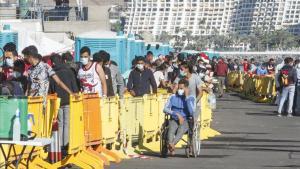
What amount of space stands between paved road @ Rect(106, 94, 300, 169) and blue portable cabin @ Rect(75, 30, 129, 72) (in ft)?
12.2

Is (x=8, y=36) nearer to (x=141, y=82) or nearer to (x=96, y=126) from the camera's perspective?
(x=141, y=82)

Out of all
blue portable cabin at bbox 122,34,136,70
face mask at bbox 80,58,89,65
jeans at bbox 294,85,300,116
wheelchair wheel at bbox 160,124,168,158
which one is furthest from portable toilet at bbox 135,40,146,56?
face mask at bbox 80,58,89,65

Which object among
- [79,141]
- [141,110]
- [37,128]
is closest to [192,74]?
[141,110]

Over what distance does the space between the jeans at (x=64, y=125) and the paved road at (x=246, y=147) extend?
49.1 inches

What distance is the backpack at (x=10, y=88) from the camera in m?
14.8

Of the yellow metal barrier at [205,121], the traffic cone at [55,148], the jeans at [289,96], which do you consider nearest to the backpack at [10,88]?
the traffic cone at [55,148]

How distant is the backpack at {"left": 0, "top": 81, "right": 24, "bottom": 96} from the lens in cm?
1478

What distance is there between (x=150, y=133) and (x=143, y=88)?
99cm

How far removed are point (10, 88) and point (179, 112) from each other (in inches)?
186

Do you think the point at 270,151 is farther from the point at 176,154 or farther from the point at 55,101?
the point at 55,101

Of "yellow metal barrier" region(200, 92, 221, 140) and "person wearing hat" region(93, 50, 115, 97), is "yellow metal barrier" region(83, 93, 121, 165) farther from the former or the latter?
"yellow metal barrier" region(200, 92, 221, 140)

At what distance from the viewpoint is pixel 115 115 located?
62.5ft

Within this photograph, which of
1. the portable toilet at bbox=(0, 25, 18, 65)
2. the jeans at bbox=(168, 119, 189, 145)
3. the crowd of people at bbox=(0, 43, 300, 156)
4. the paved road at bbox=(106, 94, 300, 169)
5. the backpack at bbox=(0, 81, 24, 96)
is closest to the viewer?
the backpack at bbox=(0, 81, 24, 96)

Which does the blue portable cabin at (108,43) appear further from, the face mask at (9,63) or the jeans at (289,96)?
the face mask at (9,63)
